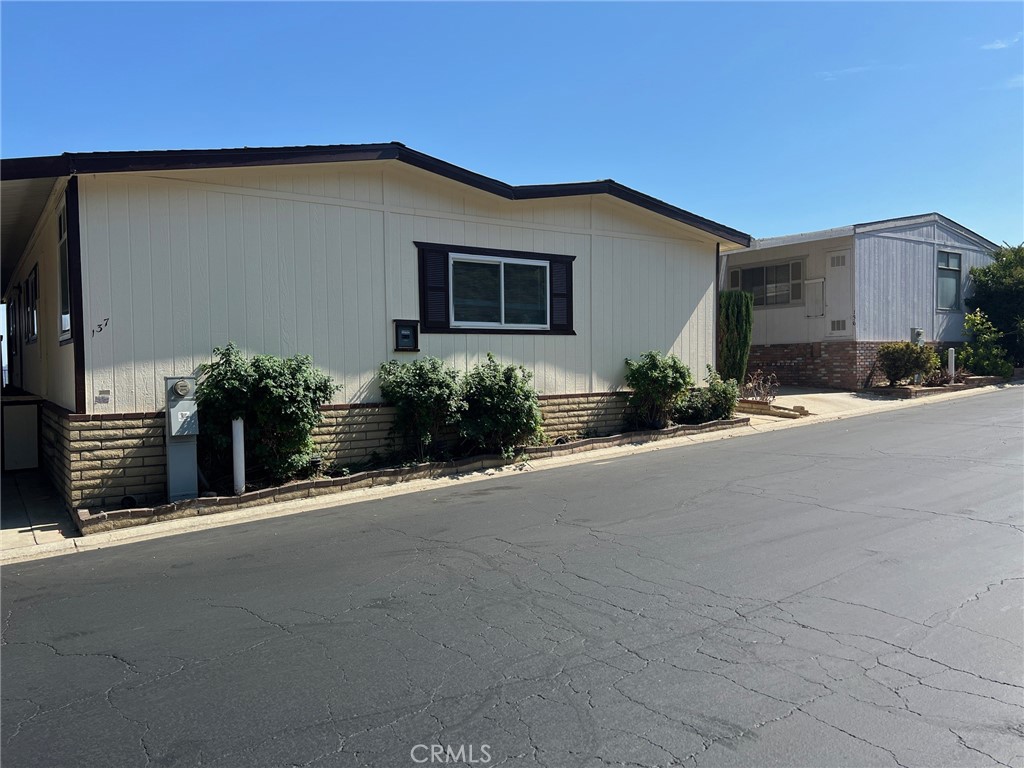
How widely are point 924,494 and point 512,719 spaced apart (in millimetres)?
6182

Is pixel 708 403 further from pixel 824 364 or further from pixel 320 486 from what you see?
pixel 824 364

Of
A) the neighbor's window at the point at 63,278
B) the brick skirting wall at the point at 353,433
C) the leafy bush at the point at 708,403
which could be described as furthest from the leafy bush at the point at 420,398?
the leafy bush at the point at 708,403

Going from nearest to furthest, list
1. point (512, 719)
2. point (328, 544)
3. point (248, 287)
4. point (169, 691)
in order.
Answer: point (512, 719)
point (169, 691)
point (328, 544)
point (248, 287)

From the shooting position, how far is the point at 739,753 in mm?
3016

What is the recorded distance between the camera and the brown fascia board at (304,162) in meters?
7.73

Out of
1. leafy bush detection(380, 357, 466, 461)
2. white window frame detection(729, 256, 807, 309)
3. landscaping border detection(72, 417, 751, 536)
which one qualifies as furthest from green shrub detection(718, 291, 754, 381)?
leafy bush detection(380, 357, 466, 461)

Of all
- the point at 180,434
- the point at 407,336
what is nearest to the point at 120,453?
the point at 180,434

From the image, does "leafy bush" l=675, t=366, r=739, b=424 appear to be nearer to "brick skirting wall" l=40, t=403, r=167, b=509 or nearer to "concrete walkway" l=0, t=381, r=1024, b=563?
"concrete walkway" l=0, t=381, r=1024, b=563

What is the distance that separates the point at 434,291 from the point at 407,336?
852 millimetres

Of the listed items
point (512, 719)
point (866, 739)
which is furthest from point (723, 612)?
point (512, 719)

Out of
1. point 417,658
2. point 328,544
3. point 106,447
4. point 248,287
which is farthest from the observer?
point 248,287

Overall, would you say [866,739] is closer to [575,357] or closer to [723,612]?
[723,612]

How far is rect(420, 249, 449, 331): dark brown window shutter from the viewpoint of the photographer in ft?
34.9

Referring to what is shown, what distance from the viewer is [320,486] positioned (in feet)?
28.9
